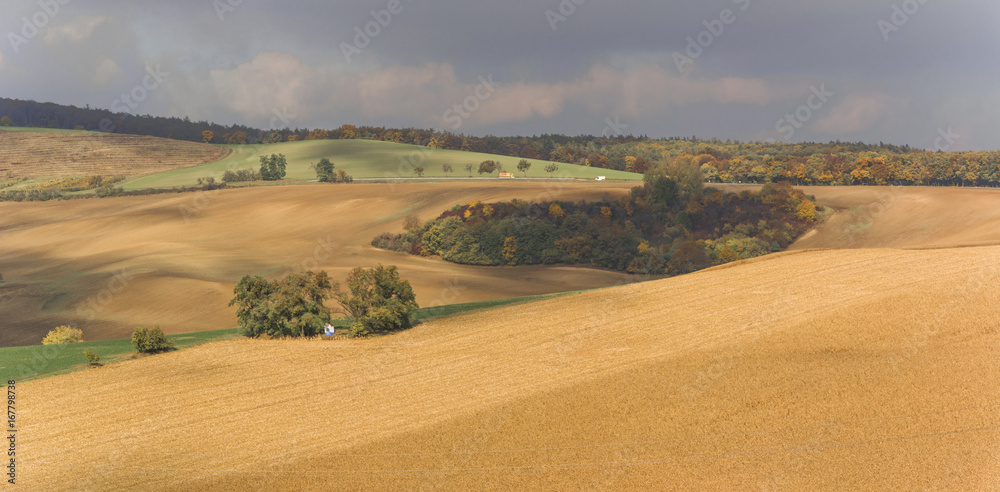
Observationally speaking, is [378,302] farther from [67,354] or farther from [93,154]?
[93,154]

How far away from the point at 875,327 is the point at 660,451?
37.8 ft

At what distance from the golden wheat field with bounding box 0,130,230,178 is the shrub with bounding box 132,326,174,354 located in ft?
292

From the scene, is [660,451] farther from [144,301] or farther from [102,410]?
[144,301]

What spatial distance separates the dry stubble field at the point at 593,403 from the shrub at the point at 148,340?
3.60ft

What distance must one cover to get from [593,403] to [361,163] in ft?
318

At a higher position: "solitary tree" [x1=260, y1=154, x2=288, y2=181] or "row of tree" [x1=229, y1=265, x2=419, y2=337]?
"solitary tree" [x1=260, y1=154, x2=288, y2=181]

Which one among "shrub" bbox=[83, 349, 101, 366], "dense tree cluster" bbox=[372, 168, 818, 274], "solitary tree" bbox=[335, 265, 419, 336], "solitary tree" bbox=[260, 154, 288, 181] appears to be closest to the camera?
"shrub" bbox=[83, 349, 101, 366]

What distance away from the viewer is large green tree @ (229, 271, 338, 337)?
94.0 ft

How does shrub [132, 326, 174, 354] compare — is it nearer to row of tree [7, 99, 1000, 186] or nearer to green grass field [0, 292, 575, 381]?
green grass field [0, 292, 575, 381]

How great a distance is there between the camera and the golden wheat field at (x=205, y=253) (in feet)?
137

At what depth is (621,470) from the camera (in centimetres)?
1482

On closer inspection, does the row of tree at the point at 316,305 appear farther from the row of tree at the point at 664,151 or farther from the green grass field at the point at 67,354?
the row of tree at the point at 664,151

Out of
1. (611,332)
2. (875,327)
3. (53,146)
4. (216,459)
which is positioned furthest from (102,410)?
(53,146)

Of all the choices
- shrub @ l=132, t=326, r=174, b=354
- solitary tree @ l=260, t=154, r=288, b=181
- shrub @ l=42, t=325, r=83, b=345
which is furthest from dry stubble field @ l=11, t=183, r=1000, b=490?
solitary tree @ l=260, t=154, r=288, b=181
